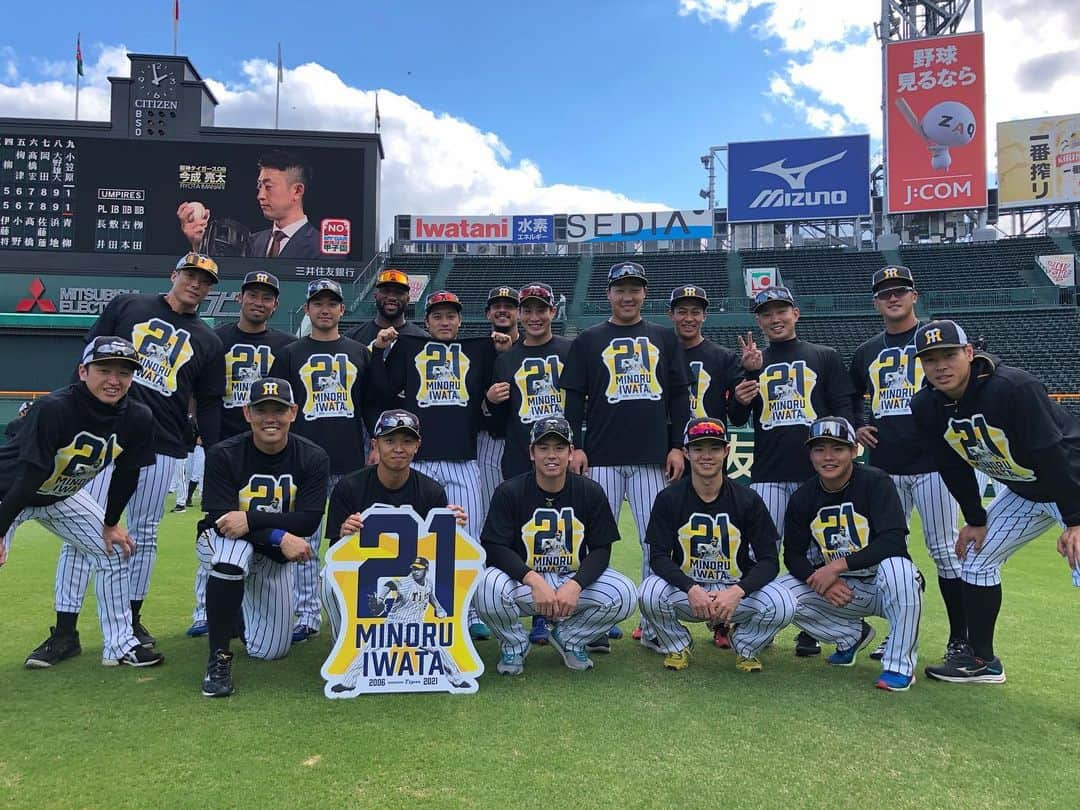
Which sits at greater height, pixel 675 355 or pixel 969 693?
pixel 675 355

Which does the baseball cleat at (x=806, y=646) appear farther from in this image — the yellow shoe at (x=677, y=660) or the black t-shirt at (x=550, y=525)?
the black t-shirt at (x=550, y=525)

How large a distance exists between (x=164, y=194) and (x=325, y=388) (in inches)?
785

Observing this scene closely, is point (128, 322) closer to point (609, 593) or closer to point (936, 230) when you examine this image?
point (609, 593)

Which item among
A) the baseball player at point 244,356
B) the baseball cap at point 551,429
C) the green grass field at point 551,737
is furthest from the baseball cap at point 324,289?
the green grass field at point 551,737

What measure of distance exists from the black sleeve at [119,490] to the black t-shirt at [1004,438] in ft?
13.5

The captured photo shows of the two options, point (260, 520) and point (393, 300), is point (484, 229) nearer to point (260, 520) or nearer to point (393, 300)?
point (393, 300)

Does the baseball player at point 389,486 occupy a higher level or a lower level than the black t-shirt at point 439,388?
lower

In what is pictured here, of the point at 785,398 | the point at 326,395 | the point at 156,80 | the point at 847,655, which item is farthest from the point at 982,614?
the point at 156,80

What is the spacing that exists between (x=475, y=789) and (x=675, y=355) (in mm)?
2796

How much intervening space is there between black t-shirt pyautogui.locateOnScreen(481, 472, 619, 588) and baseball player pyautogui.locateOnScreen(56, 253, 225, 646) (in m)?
1.91

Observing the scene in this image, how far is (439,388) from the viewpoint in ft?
15.3

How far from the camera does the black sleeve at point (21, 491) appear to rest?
10.9 feet

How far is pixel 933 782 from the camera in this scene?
258 centimetres

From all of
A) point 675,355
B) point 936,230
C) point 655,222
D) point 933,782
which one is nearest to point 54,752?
point 933,782
